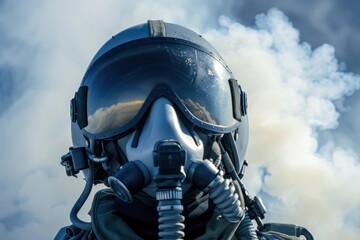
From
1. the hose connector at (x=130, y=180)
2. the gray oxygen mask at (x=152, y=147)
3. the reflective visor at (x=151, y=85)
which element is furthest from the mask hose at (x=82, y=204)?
the hose connector at (x=130, y=180)

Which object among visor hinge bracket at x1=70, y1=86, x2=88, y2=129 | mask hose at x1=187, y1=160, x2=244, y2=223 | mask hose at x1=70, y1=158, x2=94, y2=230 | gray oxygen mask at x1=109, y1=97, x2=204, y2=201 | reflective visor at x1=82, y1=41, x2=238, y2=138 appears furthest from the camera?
visor hinge bracket at x1=70, y1=86, x2=88, y2=129

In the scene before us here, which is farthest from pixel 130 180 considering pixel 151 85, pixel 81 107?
pixel 81 107

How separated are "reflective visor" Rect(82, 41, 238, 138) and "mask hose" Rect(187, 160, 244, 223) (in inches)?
26.3

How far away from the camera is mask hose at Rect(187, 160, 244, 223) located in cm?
608

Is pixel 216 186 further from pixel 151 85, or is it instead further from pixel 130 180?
pixel 151 85

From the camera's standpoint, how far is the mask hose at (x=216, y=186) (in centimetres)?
608

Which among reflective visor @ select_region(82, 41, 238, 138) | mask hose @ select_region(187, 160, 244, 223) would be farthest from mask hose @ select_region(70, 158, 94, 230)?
mask hose @ select_region(187, 160, 244, 223)

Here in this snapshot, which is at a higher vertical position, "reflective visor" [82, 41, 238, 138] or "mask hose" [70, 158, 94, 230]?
"reflective visor" [82, 41, 238, 138]

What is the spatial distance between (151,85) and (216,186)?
1.38m

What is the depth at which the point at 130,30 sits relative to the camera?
789 centimetres

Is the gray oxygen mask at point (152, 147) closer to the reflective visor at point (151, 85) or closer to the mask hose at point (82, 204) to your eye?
the reflective visor at point (151, 85)

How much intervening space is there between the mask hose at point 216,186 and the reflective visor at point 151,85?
67 cm

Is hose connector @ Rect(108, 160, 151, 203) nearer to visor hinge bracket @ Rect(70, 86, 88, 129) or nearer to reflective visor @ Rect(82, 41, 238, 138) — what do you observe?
reflective visor @ Rect(82, 41, 238, 138)

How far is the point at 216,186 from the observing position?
20.0 ft
